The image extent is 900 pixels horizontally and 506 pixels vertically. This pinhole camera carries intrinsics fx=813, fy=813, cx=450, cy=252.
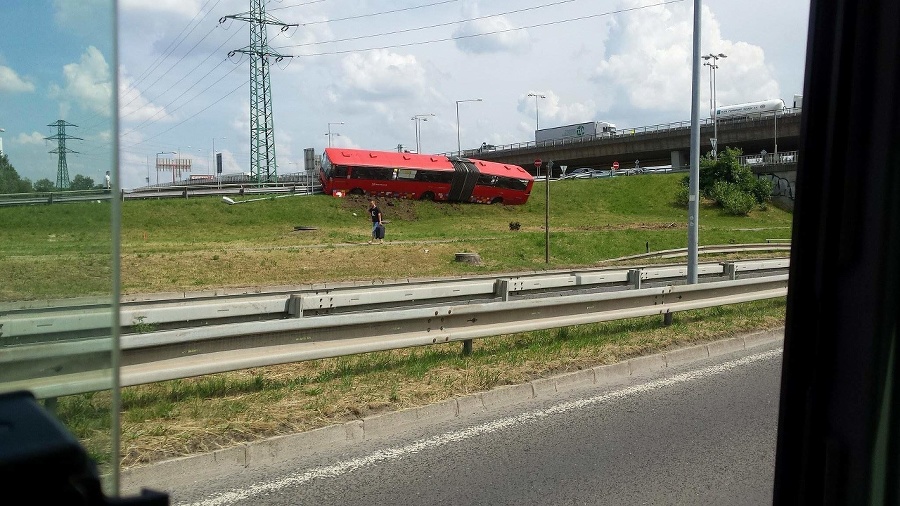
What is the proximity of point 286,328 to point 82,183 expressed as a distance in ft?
18.7

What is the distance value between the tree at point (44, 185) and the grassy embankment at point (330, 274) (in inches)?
2.3

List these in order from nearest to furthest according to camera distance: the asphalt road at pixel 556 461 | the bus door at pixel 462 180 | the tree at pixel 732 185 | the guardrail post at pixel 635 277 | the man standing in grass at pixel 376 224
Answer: the asphalt road at pixel 556 461, the guardrail post at pixel 635 277, the man standing in grass at pixel 376 224, the bus door at pixel 462 180, the tree at pixel 732 185

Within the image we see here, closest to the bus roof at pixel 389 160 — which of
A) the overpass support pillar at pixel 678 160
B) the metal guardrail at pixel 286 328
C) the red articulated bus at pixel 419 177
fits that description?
the red articulated bus at pixel 419 177

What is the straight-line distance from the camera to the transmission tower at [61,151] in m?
1.60

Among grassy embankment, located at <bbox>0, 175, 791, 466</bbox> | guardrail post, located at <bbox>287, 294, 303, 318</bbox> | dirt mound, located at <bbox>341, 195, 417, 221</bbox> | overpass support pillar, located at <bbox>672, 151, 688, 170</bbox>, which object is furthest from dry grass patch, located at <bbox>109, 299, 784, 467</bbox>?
overpass support pillar, located at <bbox>672, 151, 688, 170</bbox>

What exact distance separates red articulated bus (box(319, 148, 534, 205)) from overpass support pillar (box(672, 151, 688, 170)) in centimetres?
2731

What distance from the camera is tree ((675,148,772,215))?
2068 inches

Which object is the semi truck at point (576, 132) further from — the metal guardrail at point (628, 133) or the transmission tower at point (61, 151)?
the transmission tower at point (61, 151)

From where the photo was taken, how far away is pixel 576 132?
8869 centimetres

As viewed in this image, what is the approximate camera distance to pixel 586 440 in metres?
6.27

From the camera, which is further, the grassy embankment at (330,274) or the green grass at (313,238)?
the grassy embankment at (330,274)

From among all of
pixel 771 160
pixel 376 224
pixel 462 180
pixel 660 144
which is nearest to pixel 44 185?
pixel 376 224

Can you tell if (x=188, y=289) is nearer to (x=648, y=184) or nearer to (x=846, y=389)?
(x=846, y=389)

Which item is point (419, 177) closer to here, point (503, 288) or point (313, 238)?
point (313, 238)
